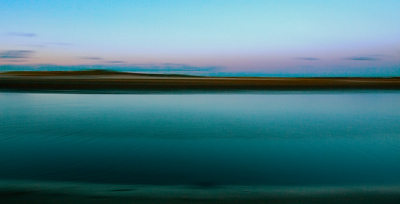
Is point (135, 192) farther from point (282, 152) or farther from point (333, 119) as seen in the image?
point (333, 119)

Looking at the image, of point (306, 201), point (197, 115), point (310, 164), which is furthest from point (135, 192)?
point (197, 115)

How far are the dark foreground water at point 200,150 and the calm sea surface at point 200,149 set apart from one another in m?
0.01

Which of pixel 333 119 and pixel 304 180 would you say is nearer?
pixel 304 180

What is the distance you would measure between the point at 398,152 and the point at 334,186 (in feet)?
7.25

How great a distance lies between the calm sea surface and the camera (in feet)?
10.9

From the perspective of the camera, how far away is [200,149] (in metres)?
4.49

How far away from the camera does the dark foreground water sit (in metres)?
3.29

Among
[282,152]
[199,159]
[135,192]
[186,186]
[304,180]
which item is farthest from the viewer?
[282,152]

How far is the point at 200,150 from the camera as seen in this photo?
4434 millimetres

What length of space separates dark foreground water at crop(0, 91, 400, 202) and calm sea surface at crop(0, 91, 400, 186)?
0.01 m

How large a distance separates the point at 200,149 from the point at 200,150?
2.3 inches

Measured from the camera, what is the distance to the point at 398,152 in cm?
441

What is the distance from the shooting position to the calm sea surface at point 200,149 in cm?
331

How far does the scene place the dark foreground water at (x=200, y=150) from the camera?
3.29 meters
